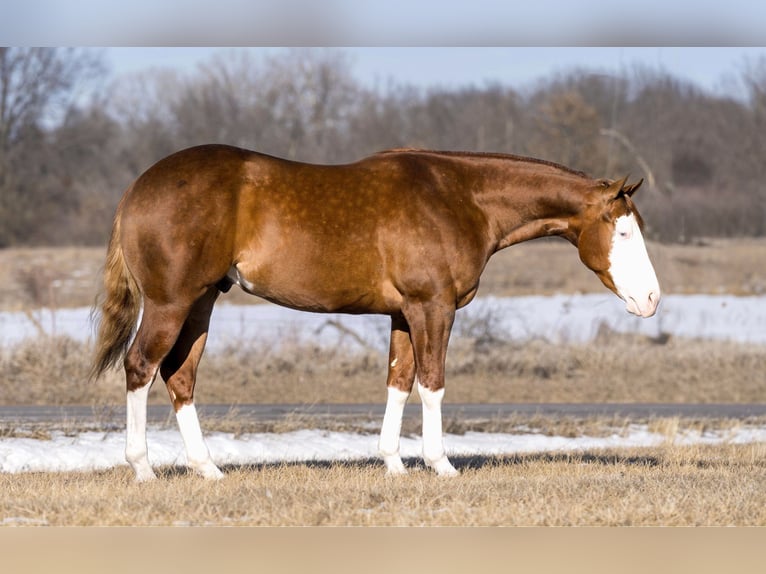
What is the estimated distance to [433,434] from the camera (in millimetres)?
9250

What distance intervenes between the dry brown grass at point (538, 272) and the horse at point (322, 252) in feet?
54.9

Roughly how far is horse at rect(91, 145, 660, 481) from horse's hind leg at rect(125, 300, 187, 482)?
0.01 m

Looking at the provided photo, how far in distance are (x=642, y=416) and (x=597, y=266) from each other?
689 centimetres

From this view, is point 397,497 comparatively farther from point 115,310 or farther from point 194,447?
point 115,310

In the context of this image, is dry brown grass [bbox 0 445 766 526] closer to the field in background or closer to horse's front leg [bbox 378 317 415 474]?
horse's front leg [bbox 378 317 415 474]

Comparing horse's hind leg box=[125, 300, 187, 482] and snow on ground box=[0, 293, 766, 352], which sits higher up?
horse's hind leg box=[125, 300, 187, 482]

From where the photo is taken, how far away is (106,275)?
9.55m

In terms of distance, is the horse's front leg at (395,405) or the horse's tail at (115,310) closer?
the horse's front leg at (395,405)

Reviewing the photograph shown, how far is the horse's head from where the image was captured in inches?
371

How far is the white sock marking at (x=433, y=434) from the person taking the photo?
9172 millimetres

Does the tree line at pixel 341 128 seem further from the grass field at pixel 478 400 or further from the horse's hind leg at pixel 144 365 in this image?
the horse's hind leg at pixel 144 365

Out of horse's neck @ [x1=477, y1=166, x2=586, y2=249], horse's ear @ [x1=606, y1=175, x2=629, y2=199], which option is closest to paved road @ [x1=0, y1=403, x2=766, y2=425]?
horse's neck @ [x1=477, y1=166, x2=586, y2=249]

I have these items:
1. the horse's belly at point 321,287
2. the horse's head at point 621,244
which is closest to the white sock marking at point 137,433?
the horse's belly at point 321,287

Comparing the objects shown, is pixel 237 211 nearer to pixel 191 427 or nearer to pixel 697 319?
pixel 191 427
